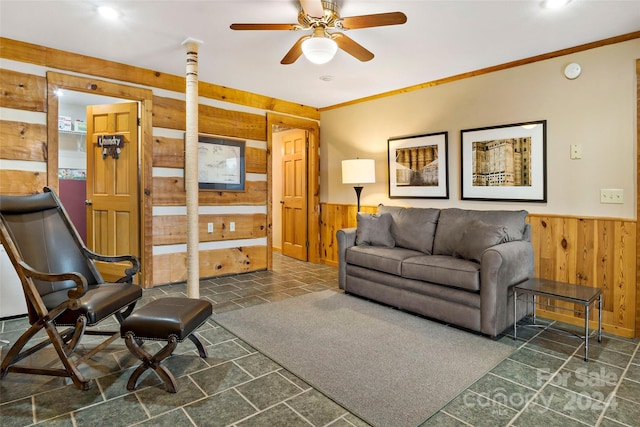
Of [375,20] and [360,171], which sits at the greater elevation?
[375,20]

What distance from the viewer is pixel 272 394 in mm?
1997

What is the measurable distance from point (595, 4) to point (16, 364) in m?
4.54

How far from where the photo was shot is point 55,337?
2.06 m

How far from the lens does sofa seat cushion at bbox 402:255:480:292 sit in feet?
9.17

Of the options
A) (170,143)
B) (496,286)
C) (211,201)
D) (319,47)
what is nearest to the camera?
(319,47)

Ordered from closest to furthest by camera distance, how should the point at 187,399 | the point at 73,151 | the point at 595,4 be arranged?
the point at 187,399 < the point at 595,4 < the point at 73,151

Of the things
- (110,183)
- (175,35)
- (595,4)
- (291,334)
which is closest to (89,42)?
(175,35)

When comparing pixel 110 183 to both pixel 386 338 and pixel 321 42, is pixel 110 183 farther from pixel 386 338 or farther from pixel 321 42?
pixel 386 338

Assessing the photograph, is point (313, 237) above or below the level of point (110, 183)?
below

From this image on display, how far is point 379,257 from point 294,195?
9.18ft

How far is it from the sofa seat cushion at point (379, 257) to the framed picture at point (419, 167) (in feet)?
3.14

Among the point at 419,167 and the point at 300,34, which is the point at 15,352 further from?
the point at 419,167

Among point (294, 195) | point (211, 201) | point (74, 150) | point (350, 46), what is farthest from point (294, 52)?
point (74, 150)

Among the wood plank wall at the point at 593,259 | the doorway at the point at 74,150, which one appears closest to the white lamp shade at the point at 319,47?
the wood plank wall at the point at 593,259
